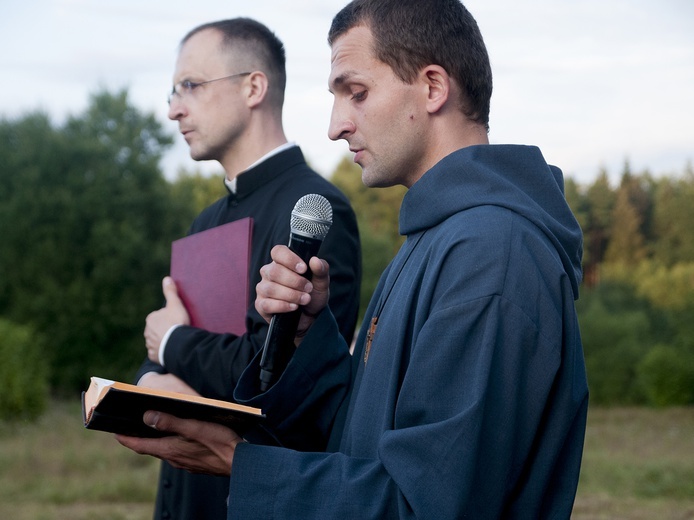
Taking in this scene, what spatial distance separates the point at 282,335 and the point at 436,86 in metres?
Answer: 0.71

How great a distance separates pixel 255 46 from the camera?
3.71 meters

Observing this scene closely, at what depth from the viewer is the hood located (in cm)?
195

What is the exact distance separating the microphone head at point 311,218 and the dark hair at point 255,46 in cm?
141

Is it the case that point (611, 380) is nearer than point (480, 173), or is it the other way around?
point (480, 173)

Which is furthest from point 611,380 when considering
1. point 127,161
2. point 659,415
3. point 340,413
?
point 340,413

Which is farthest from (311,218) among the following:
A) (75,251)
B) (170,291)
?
(75,251)

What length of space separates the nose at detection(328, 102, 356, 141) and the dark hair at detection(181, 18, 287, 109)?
4.76 ft

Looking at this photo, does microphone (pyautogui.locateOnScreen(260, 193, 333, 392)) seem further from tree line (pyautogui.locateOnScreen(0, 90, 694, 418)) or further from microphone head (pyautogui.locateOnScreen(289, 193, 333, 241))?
tree line (pyautogui.locateOnScreen(0, 90, 694, 418))

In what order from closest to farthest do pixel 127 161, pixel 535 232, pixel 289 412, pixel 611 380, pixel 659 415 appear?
pixel 535 232 → pixel 289 412 → pixel 659 415 → pixel 611 380 → pixel 127 161

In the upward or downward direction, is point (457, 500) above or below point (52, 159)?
below

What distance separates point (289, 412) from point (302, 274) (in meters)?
0.40

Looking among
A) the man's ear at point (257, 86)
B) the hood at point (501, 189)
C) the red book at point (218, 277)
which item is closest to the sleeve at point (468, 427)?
the hood at point (501, 189)

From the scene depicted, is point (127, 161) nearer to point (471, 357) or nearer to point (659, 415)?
point (659, 415)

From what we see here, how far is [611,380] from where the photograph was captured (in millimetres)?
29031
